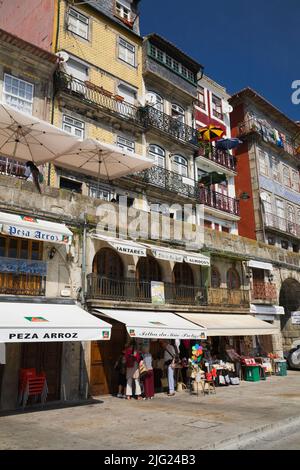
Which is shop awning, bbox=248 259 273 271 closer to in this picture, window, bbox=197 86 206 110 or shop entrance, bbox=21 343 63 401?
shop entrance, bbox=21 343 63 401

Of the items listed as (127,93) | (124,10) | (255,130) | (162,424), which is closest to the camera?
(162,424)

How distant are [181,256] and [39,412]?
7826mm

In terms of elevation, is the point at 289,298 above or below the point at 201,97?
below

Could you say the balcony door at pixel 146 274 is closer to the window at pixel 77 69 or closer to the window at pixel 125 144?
the window at pixel 125 144

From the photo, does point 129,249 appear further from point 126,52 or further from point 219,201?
point 219,201

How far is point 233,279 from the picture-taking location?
20.9m

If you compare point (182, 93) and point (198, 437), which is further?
point (182, 93)

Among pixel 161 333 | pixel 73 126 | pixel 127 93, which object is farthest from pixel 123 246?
pixel 127 93

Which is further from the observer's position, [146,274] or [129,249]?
[146,274]

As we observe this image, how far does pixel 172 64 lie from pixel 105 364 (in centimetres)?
1860

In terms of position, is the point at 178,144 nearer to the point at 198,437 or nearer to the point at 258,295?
the point at 258,295

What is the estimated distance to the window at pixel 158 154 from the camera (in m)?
23.0

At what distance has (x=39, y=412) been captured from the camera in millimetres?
10781
